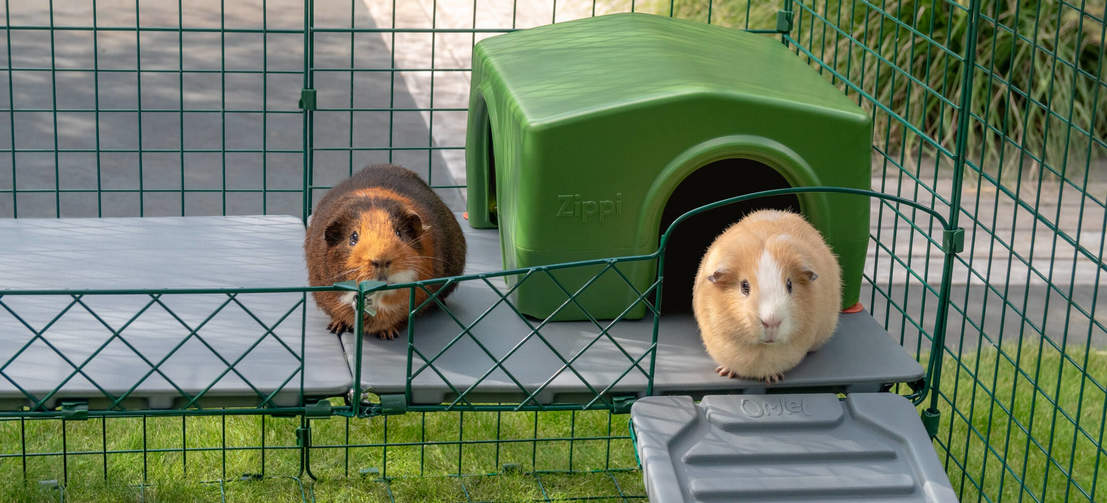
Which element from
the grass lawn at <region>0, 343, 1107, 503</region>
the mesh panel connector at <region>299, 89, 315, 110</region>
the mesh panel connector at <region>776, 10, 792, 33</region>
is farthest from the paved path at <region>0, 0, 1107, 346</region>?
the mesh panel connector at <region>776, 10, 792, 33</region>

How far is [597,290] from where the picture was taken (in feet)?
11.3

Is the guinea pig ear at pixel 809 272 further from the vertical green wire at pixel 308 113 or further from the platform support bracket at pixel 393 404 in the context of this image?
the vertical green wire at pixel 308 113

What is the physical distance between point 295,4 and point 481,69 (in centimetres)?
768

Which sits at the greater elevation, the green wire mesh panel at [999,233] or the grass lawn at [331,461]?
the green wire mesh panel at [999,233]

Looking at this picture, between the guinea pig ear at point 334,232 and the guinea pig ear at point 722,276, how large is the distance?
0.92m

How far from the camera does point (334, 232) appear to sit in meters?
3.29

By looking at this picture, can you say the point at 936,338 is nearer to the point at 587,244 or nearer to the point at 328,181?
the point at 587,244

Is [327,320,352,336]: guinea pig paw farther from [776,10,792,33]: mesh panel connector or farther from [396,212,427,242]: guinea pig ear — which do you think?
[776,10,792,33]: mesh panel connector

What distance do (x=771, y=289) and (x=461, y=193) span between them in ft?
13.9

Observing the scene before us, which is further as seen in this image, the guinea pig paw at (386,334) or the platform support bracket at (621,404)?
the guinea pig paw at (386,334)

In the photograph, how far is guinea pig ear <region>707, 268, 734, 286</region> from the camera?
10.1 feet

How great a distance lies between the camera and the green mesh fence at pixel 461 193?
3.29 meters

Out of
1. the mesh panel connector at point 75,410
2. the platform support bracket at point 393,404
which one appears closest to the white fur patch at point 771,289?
the platform support bracket at point 393,404

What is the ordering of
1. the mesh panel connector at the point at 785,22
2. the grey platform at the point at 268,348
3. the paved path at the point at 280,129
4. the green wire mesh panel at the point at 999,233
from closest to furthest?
the grey platform at the point at 268,348 → the green wire mesh panel at the point at 999,233 → the mesh panel connector at the point at 785,22 → the paved path at the point at 280,129
